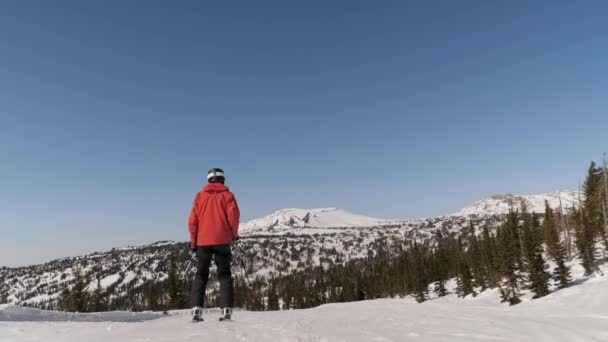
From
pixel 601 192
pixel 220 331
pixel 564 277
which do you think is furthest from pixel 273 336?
pixel 601 192

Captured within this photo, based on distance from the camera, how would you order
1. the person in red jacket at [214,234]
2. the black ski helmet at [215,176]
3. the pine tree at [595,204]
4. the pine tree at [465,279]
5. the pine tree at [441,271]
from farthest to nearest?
the pine tree at [441,271]
the pine tree at [465,279]
the pine tree at [595,204]
the black ski helmet at [215,176]
the person in red jacket at [214,234]

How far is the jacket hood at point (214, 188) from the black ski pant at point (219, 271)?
4.38 ft

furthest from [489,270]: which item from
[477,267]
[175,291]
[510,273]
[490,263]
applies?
[175,291]

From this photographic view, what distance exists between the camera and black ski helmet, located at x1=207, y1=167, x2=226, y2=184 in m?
9.13

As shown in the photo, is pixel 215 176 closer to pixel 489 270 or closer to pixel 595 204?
Answer: pixel 489 270

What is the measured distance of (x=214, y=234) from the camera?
8.52 metres

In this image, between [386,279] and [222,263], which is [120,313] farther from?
[386,279]

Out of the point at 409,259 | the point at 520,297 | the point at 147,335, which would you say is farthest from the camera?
the point at 409,259

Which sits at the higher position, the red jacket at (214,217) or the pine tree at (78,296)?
the red jacket at (214,217)

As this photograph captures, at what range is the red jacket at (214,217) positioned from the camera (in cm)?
855

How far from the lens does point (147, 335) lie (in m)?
6.26

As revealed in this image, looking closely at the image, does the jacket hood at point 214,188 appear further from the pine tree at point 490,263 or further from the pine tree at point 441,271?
the pine tree at point 441,271

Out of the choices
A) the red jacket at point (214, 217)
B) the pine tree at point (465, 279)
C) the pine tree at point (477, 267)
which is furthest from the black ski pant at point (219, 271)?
the pine tree at point (465, 279)

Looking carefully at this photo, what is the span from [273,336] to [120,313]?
47.0 feet
